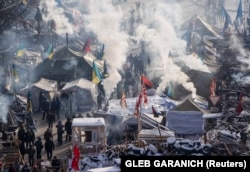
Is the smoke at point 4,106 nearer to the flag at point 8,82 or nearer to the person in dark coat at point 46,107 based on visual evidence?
the person in dark coat at point 46,107

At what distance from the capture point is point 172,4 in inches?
2144

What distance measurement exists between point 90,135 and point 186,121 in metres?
3.78

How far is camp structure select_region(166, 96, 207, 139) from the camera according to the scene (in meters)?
20.8

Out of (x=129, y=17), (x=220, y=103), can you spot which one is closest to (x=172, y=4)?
(x=129, y=17)

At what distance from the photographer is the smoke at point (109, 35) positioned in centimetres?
2831

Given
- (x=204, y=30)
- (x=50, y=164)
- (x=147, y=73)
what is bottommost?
(x=50, y=164)

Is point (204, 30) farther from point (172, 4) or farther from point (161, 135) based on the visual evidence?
point (161, 135)

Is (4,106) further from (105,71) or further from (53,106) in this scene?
(105,71)

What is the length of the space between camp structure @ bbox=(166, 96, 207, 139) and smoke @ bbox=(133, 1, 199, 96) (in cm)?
427

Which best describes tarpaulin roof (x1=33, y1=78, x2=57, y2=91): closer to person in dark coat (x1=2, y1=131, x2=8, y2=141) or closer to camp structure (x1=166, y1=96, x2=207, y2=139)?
person in dark coat (x1=2, y1=131, x2=8, y2=141)

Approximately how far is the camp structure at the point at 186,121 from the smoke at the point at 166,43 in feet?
14.0

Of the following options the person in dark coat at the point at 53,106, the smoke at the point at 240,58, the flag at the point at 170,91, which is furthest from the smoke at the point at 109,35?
the smoke at the point at 240,58

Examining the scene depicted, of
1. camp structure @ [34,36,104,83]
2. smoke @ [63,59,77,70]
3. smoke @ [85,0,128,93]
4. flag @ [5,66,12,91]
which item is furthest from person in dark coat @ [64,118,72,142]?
smoke @ [63,59,77,70]

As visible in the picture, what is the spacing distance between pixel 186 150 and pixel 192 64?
39.2ft
